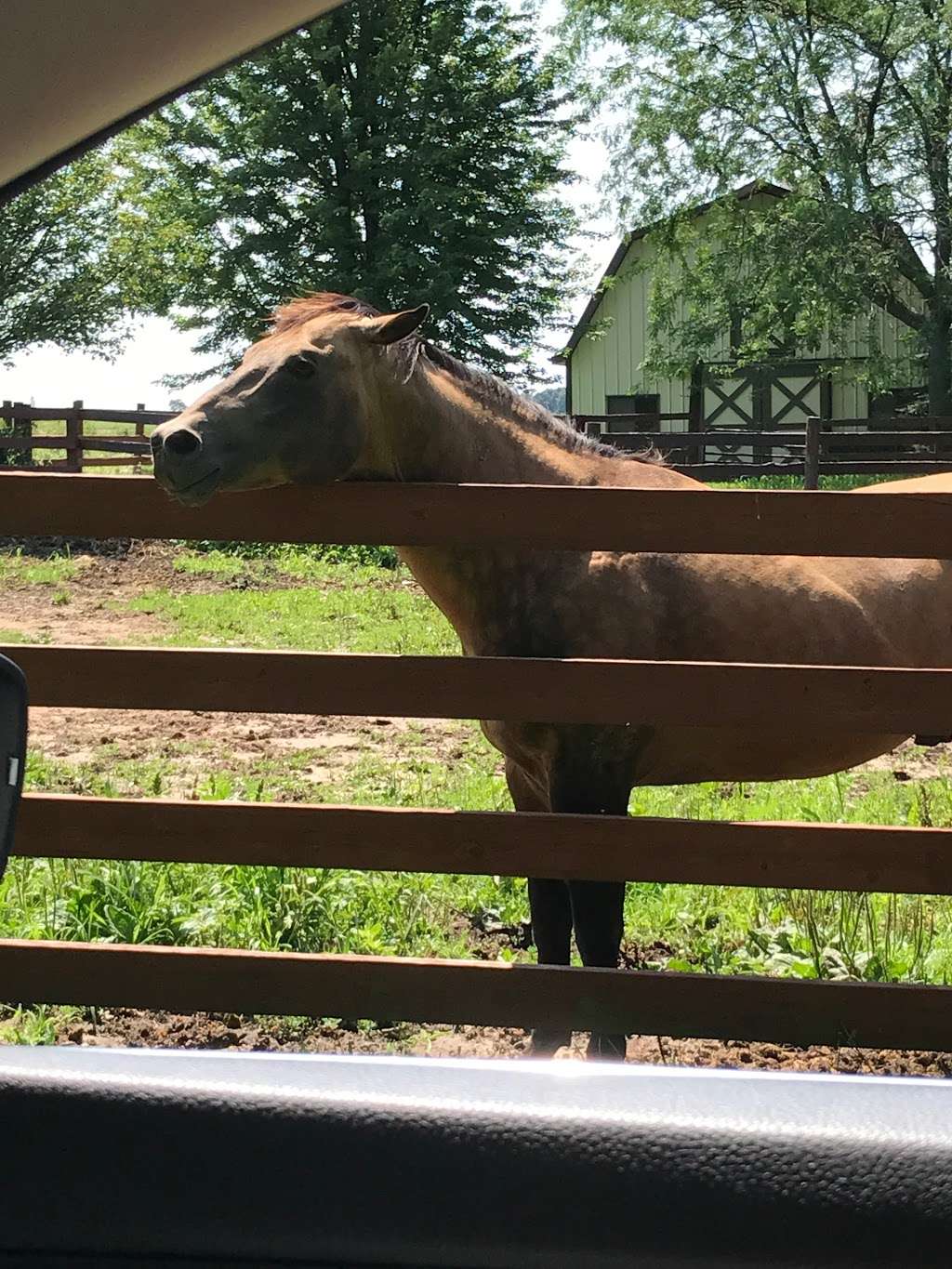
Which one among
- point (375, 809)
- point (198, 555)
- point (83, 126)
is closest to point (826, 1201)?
point (83, 126)

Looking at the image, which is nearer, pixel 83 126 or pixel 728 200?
pixel 83 126

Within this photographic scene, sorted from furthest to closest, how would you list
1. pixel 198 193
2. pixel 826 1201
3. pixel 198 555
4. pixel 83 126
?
pixel 198 193 → pixel 198 555 → pixel 83 126 → pixel 826 1201

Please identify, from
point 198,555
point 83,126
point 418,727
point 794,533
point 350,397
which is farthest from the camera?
point 198,555

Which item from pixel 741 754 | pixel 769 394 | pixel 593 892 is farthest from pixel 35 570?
pixel 769 394

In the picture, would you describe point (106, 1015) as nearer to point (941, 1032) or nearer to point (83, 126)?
point (941, 1032)

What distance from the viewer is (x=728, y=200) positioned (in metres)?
27.1

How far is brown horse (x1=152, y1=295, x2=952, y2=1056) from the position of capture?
3186mm

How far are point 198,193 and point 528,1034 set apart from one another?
26657 millimetres

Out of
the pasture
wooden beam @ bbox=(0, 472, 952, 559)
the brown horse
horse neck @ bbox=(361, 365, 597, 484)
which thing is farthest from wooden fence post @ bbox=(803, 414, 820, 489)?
wooden beam @ bbox=(0, 472, 952, 559)

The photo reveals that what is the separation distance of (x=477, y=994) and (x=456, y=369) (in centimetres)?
178

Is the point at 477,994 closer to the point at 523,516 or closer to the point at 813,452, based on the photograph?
the point at 523,516

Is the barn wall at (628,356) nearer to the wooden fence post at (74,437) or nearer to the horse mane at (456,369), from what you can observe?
the wooden fence post at (74,437)

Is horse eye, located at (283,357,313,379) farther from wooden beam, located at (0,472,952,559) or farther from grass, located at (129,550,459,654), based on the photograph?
grass, located at (129,550,459,654)

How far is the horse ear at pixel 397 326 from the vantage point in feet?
10.7
